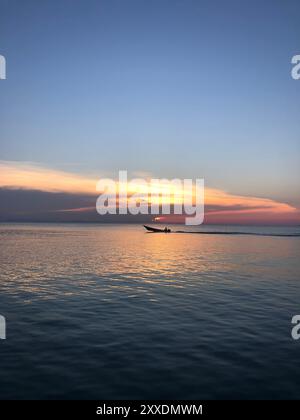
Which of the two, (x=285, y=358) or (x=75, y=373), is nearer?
(x=75, y=373)

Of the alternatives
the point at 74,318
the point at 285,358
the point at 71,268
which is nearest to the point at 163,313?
the point at 74,318

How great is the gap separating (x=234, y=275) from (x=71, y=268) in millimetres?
22341

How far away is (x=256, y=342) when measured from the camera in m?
17.3

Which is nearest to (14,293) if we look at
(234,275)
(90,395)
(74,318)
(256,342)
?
(74,318)

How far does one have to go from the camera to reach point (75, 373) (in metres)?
13.4

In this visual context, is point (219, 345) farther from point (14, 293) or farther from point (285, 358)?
point (14, 293)

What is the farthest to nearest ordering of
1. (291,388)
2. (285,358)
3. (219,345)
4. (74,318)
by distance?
(74,318), (219,345), (285,358), (291,388)

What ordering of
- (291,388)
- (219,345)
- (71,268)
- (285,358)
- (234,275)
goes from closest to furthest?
(291,388) < (285,358) < (219,345) < (234,275) < (71,268)

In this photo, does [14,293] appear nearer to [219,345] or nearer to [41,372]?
[41,372]
